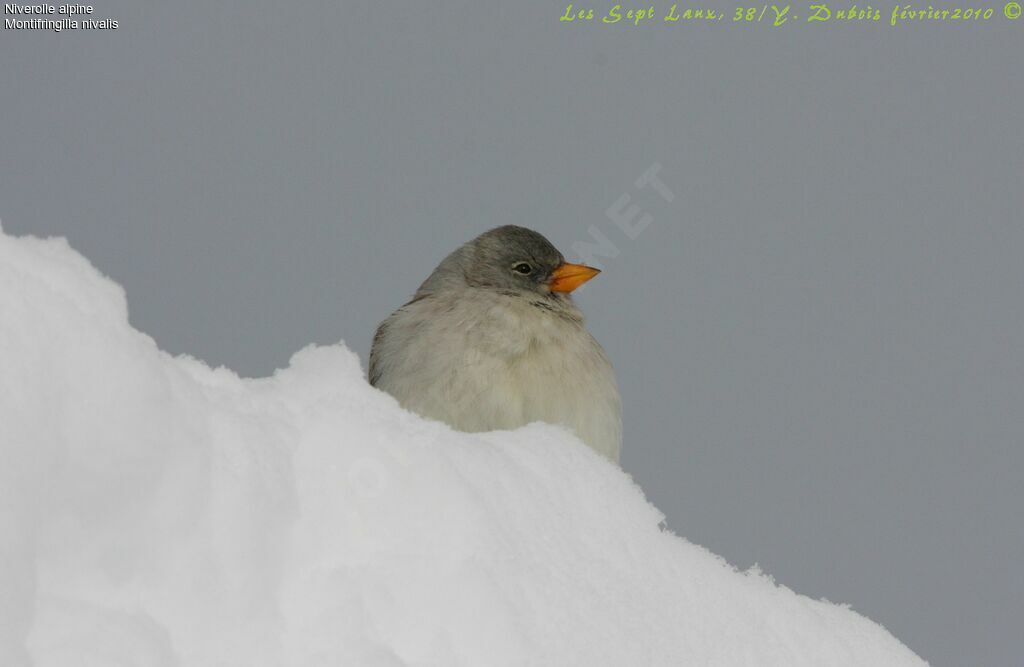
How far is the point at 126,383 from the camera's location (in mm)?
1589

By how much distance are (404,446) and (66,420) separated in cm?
61

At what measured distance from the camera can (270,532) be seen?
1726 mm

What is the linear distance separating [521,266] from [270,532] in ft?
13.4

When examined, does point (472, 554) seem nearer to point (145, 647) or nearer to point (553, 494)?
point (553, 494)

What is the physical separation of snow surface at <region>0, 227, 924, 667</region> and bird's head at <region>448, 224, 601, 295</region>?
3.39m

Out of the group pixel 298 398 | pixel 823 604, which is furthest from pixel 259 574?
pixel 823 604

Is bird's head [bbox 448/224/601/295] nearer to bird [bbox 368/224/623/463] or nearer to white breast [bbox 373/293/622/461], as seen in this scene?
bird [bbox 368/224/623/463]

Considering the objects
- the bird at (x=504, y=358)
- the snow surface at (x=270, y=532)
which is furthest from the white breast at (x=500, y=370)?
the snow surface at (x=270, y=532)

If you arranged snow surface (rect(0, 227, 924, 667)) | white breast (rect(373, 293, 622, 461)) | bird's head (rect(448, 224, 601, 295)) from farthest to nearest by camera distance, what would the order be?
bird's head (rect(448, 224, 601, 295))
white breast (rect(373, 293, 622, 461))
snow surface (rect(0, 227, 924, 667))

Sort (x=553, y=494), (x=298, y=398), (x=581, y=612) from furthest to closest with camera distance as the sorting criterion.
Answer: (x=553, y=494) → (x=298, y=398) → (x=581, y=612)

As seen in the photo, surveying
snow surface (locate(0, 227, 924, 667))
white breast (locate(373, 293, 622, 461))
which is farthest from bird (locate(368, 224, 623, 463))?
snow surface (locate(0, 227, 924, 667))

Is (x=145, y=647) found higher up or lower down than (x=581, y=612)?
lower down

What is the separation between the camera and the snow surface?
1510 millimetres

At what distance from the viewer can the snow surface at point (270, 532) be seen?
1.51 m
